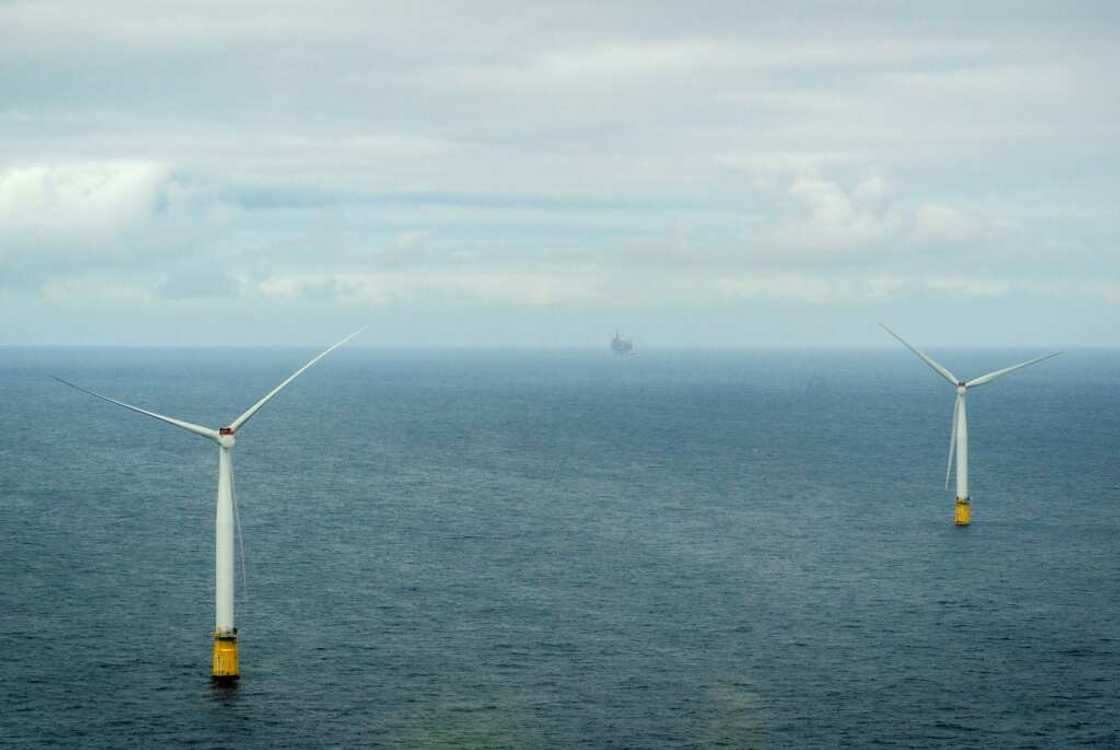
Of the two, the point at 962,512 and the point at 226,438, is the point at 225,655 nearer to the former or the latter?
the point at 226,438

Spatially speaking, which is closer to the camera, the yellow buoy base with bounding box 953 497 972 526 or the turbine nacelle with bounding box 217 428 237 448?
the turbine nacelle with bounding box 217 428 237 448

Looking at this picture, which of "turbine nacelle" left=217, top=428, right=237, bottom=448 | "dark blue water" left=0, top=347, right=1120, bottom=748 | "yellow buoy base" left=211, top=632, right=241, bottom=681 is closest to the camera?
"dark blue water" left=0, top=347, right=1120, bottom=748

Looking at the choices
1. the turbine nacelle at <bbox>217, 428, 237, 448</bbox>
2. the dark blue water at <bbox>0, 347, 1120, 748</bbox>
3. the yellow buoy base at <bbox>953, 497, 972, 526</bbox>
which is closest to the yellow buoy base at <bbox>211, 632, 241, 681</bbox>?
the dark blue water at <bbox>0, 347, 1120, 748</bbox>

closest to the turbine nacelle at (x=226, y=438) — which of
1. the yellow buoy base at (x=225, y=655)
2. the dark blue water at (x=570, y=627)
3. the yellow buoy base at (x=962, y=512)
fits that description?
the yellow buoy base at (x=225, y=655)

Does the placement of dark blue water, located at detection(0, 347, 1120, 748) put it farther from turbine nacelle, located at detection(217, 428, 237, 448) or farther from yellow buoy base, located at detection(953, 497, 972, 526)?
turbine nacelle, located at detection(217, 428, 237, 448)

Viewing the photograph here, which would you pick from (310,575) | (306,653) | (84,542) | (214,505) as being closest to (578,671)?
(306,653)

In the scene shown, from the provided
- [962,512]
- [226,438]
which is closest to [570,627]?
[226,438]

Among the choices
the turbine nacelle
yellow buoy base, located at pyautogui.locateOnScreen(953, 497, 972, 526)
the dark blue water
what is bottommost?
the dark blue water

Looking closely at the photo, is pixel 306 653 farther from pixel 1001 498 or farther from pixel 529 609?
pixel 1001 498
